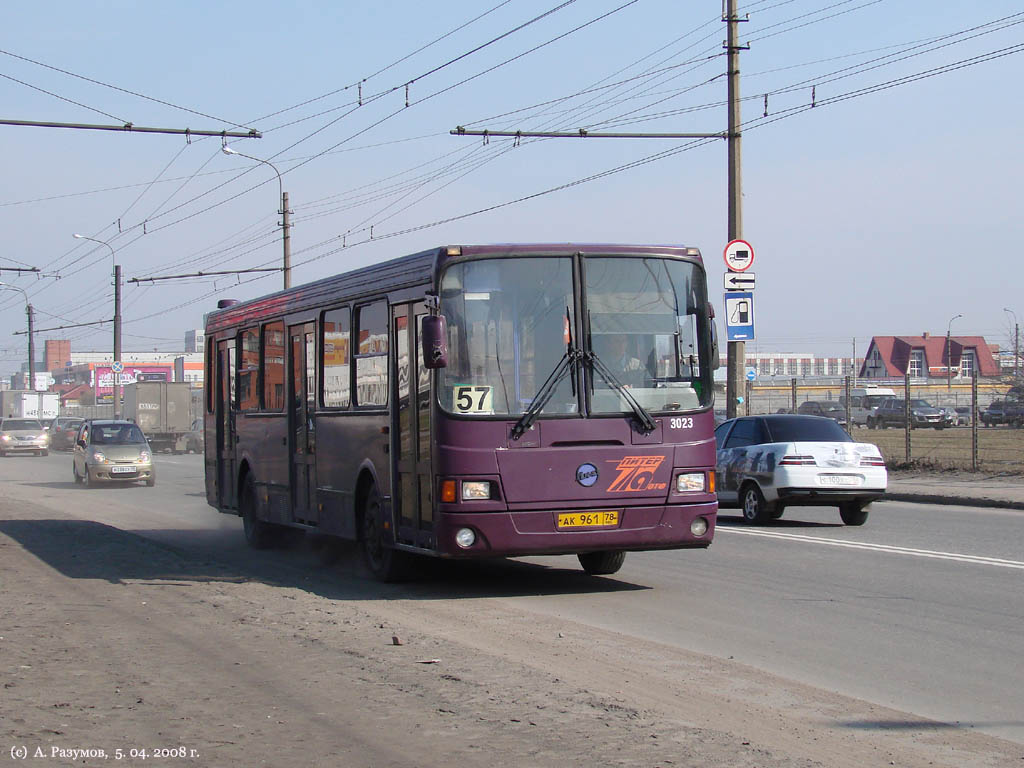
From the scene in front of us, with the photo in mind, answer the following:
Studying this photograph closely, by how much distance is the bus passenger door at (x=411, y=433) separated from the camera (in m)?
11.1

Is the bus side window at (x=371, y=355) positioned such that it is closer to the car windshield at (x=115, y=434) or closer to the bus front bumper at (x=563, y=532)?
the bus front bumper at (x=563, y=532)

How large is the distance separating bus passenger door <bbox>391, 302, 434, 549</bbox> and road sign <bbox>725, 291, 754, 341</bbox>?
12685 millimetres

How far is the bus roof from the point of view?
10961mm

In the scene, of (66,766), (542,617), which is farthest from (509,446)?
(66,766)

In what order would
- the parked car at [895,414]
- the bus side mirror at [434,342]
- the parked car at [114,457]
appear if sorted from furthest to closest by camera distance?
the parked car at [895,414] < the parked car at [114,457] < the bus side mirror at [434,342]

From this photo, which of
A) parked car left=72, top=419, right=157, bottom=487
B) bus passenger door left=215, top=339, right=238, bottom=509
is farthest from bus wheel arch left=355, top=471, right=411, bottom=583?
parked car left=72, top=419, right=157, bottom=487

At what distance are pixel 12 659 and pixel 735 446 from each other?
1299cm

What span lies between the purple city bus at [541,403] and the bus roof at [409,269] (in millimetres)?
19

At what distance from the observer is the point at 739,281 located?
2352 cm

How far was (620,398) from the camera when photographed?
11.1 meters

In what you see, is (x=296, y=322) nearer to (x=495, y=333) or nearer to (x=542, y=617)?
(x=495, y=333)

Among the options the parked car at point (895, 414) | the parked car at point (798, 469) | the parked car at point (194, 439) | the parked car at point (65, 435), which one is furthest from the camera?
the parked car at point (65, 435)

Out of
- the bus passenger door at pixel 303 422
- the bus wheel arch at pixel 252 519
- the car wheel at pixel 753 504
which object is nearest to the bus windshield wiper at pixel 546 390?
the bus passenger door at pixel 303 422

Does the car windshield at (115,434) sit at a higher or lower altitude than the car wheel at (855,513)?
higher
